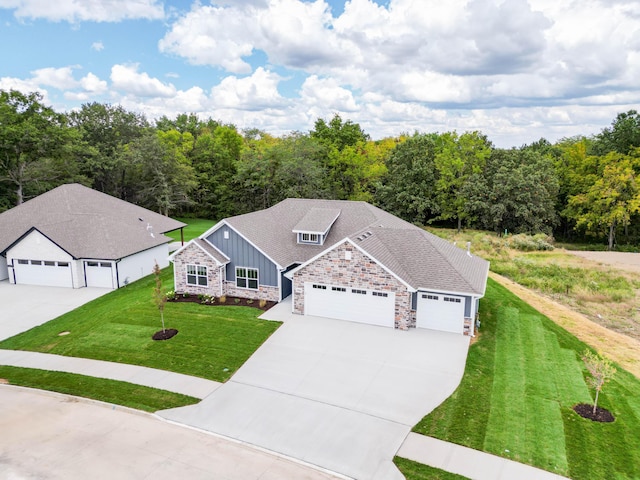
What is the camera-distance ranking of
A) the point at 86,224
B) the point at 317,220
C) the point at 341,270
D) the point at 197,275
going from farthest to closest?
the point at 86,224 < the point at 317,220 < the point at 197,275 < the point at 341,270

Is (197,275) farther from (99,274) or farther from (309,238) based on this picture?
(99,274)

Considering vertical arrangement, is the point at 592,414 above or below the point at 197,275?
below

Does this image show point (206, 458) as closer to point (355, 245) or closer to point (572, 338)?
point (355, 245)

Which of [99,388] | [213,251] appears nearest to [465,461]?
[99,388]

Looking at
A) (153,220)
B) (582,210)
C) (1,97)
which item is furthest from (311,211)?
(582,210)

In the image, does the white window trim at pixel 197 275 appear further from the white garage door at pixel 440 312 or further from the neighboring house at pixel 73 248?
the white garage door at pixel 440 312

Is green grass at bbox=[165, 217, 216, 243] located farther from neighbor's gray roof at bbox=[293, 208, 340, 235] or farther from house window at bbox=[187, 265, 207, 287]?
neighbor's gray roof at bbox=[293, 208, 340, 235]

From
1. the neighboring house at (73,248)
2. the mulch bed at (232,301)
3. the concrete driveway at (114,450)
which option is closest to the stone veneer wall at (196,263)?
the mulch bed at (232,301)
